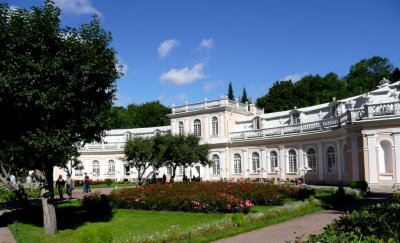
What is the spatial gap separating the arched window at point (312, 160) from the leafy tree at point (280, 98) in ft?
Answer: 70.9

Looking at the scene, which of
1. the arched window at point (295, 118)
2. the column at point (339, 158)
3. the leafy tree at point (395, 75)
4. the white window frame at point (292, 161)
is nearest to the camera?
the column at point (339, 158)

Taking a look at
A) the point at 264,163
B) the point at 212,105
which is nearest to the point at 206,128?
the point at 212,105

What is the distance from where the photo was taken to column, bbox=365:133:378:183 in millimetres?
27797

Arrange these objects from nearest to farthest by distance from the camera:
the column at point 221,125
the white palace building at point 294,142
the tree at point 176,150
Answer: the white palace building at point 294,142
the tree at point 176,150
the column at point 221,125

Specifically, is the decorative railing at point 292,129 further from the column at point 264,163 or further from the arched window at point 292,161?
the arched window at point 292,161

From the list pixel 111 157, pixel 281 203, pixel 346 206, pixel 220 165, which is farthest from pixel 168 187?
pixel 111 157

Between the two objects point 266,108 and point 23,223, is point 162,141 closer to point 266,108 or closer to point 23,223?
point 23,223

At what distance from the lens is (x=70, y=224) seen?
17391 millimetres

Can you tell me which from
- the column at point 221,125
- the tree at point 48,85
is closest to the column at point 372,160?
the tree at point 48,85

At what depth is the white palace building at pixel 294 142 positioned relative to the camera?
27.9 m

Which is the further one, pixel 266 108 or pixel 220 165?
pixel 266 108

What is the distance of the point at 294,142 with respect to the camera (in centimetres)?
4088

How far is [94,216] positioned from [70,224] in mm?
2491

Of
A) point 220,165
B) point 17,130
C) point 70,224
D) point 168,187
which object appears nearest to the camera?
point 17,130
